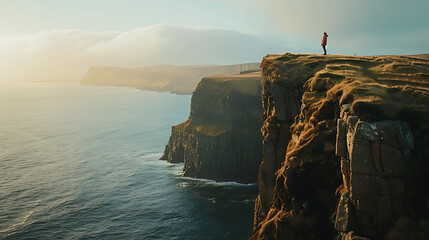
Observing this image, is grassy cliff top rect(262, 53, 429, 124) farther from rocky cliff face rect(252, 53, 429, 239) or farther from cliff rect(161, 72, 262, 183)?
cliff rect(161, 72, 262, 183)

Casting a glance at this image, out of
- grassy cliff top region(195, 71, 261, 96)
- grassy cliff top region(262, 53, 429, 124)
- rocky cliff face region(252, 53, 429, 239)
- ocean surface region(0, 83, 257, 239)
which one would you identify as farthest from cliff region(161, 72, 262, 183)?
rocky cliff face region(252, 53, 429, 239)

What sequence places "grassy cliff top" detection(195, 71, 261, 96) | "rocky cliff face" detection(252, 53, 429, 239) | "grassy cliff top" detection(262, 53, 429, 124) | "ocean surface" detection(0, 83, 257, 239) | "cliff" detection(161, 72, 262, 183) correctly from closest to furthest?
"rocky cliff face" detection(252, 53, 429, 239)
"grassy cliff top" detection(262, 53, 429, 124)
"ocean surface" detection(0, 83, 257, 239)
"cliff" detection(161, 72, 262, 183)
"grassy cliff top" detection(195, 71, 261, 96)

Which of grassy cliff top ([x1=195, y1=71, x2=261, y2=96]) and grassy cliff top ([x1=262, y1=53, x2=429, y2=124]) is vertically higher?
grassy cliff top ([x1=262, y1=53, x2=429, y2=124])

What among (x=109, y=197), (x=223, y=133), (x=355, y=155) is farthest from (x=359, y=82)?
(x=223, y=133)

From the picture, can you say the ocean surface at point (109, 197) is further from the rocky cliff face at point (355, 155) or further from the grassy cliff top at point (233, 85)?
the rocky cliff face at point (355, 155)

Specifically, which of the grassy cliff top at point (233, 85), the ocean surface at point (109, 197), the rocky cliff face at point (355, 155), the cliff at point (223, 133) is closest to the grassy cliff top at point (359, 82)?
the rocky cliff face at point (355, 155)

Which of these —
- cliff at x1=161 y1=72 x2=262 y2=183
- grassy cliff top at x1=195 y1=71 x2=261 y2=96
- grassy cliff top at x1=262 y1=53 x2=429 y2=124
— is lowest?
cliff at x1=161 y1=72 x2=262 y2=183

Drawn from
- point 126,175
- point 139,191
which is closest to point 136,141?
point 126,175
